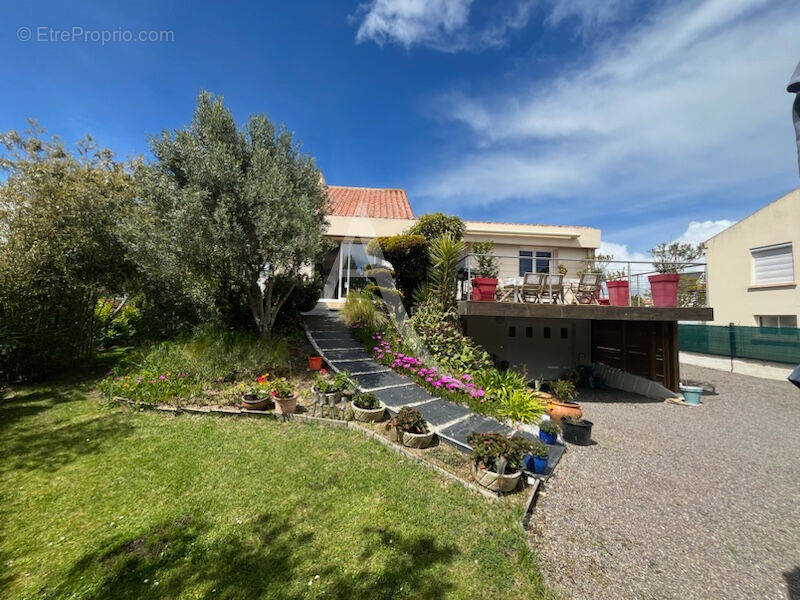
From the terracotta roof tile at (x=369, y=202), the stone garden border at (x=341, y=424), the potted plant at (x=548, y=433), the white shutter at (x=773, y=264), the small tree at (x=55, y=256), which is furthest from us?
the terracotta roof tile at (x=369, y=202)

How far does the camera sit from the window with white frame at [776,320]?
42.6ft

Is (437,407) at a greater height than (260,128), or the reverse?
(260,128)

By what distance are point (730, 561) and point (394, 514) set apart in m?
3.51

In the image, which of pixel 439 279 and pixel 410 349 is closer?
pixel 410 349

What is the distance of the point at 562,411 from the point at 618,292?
14.2 feet

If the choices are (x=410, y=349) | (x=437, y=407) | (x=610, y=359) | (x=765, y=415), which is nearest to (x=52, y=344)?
(x=410, y=349)

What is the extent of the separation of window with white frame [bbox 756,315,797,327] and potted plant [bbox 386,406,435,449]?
17160 millimetres

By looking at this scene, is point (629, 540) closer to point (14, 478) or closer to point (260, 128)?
point (14, 478)

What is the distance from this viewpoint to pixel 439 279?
9.39 metres

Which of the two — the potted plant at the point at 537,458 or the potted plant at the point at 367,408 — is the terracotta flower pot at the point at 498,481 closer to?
the potted plant at the point at 537,458

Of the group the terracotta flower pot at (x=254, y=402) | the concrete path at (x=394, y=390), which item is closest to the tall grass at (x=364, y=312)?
the concrete path at (x=394, y=390)

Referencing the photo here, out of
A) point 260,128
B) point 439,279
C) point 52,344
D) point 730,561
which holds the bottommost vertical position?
point 730,561

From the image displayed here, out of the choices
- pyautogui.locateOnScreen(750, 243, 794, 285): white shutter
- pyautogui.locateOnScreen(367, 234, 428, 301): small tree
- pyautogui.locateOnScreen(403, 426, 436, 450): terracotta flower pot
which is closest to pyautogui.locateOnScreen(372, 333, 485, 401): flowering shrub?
pyautogui.locateOnScreen(403, 426, 436, 450): terracotta flower pot

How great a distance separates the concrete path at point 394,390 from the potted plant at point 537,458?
1.10 ft
